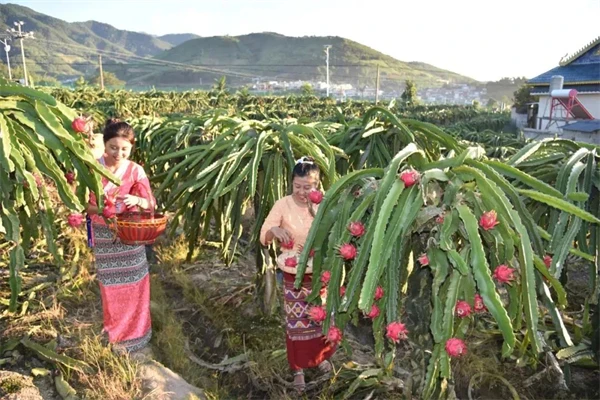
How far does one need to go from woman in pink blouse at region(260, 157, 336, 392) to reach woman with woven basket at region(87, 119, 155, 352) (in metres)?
0.87

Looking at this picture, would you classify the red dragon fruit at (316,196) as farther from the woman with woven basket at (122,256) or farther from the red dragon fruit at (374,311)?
the woman with woven basket at (122,256)

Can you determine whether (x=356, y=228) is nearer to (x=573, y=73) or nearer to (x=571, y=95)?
(x=571, y=95)

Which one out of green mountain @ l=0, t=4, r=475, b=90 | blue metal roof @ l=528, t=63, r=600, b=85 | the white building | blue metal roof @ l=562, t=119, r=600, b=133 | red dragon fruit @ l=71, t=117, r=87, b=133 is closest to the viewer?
red dragon fruit @ l=71, t=117, r=87, b=133

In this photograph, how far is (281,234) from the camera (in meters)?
2.59

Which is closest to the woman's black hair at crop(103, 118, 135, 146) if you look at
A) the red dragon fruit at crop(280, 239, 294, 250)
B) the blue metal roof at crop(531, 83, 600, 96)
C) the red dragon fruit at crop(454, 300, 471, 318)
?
the red dragon fruit at crop(280, 239, 294, 250)

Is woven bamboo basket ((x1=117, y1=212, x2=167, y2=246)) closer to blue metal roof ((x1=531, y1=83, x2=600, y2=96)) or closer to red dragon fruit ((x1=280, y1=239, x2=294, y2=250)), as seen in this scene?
red dragon fruit ((x1=280, y1=239, x2=294, y2=250))

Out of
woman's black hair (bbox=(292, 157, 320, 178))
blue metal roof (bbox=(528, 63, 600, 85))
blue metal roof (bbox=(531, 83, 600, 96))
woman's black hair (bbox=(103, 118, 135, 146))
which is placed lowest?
woman's black hair (bbox=(292, 157, 320, 178))

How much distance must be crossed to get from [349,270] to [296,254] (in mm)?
441

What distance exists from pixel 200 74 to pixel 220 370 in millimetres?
131950

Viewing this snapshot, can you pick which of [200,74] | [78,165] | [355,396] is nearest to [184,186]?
[78,165]

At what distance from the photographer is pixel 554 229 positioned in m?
2.21

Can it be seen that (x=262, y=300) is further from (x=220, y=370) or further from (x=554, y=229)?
(x=554, y=229)

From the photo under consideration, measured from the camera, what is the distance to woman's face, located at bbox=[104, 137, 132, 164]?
2.79 meters

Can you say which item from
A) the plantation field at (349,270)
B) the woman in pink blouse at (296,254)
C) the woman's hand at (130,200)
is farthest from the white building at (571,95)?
the woman's hand at (130,200)
